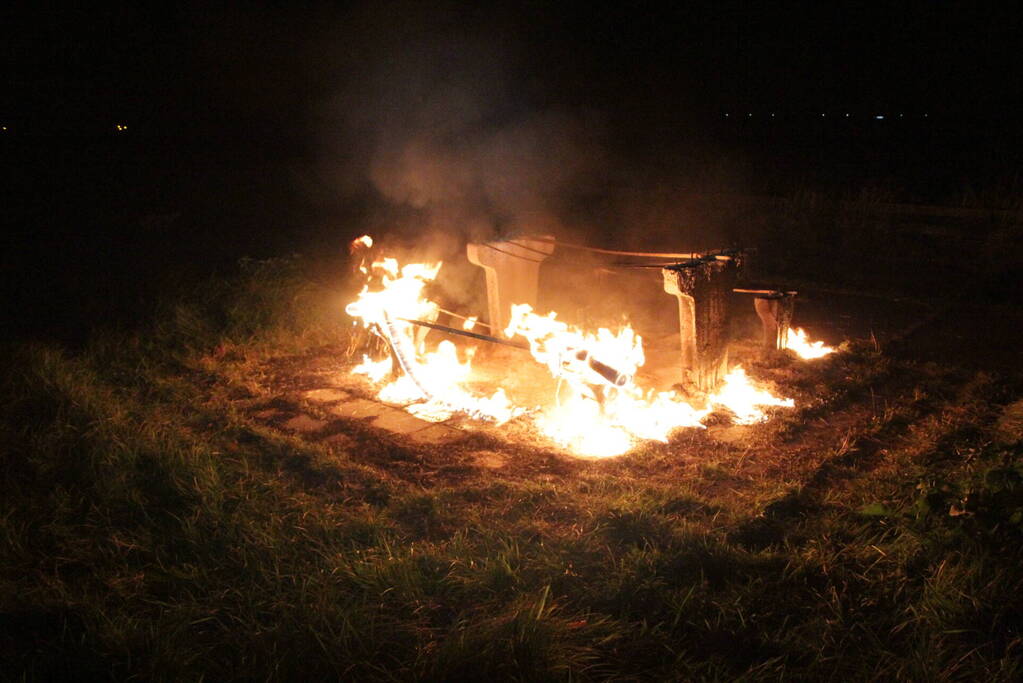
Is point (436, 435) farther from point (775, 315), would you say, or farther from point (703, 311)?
point (775, 315)

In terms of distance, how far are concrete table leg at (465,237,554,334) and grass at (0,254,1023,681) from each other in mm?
2122

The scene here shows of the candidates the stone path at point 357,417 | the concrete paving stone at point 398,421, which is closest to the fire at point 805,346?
the stone path at point 357,417

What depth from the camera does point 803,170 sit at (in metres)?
12.3

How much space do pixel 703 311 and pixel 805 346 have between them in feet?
6.09

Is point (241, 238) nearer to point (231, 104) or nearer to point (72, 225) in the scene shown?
point (72, 225)

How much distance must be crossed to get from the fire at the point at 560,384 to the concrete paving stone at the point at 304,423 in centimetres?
63

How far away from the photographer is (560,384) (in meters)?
5.71

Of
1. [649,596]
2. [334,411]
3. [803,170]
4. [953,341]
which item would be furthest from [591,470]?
[803,170]

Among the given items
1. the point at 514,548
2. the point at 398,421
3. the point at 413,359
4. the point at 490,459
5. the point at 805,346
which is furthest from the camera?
the point at 805,346

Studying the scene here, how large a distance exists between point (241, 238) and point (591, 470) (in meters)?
8.79

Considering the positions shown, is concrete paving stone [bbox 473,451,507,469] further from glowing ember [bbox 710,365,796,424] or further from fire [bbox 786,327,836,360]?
fire [bbox 786,327,836,360]

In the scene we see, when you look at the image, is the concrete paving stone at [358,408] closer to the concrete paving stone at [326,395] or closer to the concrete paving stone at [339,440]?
the concrete paving stone at [326,395]

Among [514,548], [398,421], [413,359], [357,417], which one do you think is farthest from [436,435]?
[514,548]

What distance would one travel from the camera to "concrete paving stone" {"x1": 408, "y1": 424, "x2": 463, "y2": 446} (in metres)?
5.21
